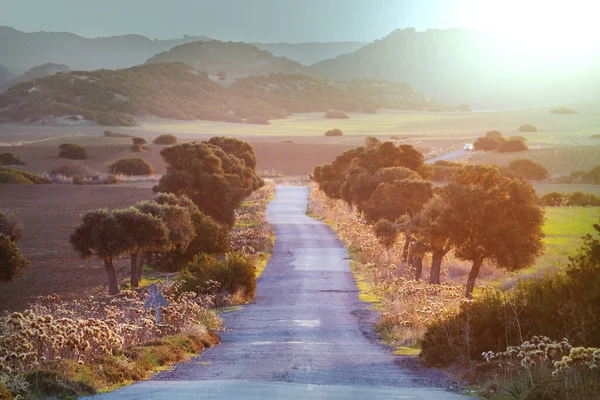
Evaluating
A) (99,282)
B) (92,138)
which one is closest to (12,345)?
(99,282)

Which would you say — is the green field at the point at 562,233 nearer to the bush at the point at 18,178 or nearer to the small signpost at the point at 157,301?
the small signpost at the point at 157,301

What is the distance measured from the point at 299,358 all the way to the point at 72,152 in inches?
3472

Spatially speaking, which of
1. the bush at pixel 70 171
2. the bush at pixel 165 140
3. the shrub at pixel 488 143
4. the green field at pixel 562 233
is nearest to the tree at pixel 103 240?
the green field at pixel 562 233

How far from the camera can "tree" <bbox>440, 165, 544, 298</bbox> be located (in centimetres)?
2419

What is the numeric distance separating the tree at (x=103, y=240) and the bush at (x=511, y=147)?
88332 mm

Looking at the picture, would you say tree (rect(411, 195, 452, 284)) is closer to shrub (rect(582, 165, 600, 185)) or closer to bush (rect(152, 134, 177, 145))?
shrub (rect(582, 165, 600, 185))

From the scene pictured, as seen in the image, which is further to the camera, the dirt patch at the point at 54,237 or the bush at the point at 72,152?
the bush at the point at 72,152

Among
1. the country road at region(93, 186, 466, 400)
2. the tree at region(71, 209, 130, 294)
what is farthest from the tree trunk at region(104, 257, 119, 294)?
the country road at region(93, 186, 466, 400)

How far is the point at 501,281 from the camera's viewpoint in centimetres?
3180

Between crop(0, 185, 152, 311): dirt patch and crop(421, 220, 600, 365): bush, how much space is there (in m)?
14.6

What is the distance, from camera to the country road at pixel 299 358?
11891 mm

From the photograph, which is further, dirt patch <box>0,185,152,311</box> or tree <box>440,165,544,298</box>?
dirt patch <box>0,185,152,311</box>

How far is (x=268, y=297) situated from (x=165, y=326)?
9.92 metres

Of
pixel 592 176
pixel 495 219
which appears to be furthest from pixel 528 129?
pixel 495 219
